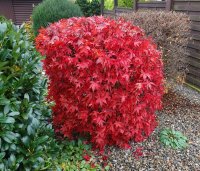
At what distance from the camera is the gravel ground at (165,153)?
3094mm

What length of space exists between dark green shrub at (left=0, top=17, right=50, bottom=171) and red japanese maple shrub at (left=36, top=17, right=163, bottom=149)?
596 mm

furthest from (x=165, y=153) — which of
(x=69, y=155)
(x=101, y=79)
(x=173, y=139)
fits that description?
(x=101, y=79)

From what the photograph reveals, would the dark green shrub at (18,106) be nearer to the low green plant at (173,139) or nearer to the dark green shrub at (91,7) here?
the low green plant at (173,139)

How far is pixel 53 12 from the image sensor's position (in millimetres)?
7859

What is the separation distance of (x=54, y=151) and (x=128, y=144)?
1.01m

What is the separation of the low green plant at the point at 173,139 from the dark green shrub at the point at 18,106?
1.77 meters

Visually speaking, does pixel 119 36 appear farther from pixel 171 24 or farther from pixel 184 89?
pixel 184 89

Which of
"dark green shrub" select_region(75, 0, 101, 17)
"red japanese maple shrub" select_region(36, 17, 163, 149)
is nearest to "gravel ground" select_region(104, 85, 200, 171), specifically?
"red japanese maple shrub" select_region(36, 17, 163, 149)

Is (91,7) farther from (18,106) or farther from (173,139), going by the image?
(18,106)

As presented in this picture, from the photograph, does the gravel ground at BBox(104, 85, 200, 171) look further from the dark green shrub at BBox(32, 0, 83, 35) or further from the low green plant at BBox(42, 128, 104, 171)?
the dark green shrub at BBox(32, 0, 83, 35)

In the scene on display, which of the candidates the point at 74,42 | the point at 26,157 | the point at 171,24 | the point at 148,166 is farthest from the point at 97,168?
the point at 171,24

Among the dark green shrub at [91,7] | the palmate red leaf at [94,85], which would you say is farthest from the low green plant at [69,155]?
the dark green shrub at [91,7]

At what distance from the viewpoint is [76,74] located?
2.85m

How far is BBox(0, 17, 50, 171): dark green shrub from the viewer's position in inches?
78.5
